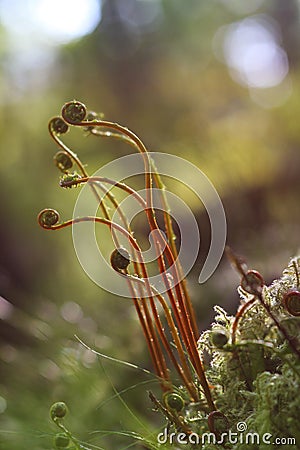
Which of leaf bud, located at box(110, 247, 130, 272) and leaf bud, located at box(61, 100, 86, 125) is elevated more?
leaf bud, located at box(61, 100, 86, 125)

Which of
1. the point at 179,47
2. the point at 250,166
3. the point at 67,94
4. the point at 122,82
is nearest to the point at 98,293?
the point at 250,166

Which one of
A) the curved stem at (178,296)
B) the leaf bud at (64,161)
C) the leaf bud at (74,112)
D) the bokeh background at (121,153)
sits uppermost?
the bokeh background at (121,153)

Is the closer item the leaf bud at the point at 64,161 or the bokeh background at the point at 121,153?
the leaf bud at the point at 64,161

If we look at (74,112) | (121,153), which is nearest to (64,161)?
(74,112)

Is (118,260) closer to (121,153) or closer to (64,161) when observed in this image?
(64,161)

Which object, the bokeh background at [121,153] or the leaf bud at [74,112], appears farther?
the bokeh background at [121,153]

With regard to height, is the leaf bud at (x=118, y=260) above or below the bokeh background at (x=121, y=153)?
below

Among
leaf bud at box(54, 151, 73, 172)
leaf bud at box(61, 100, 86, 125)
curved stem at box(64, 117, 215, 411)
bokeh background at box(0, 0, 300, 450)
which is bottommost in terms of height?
curved stem at box(64, 117, 215, 411)

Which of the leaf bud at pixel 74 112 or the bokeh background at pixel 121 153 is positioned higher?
the bokeh background at pixel 121 153
